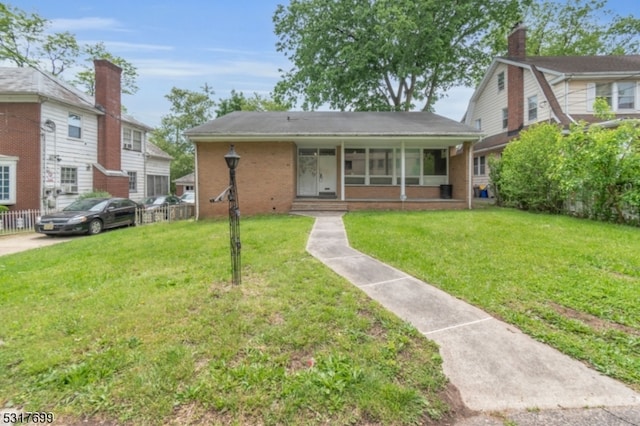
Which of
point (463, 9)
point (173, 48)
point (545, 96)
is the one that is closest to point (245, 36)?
point (173, 48)

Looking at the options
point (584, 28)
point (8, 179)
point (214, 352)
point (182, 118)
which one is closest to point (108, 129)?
point (8, 179)

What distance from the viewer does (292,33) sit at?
22.8 meters

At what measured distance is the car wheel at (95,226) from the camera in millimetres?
11614

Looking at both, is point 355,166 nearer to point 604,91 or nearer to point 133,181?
point 604,91

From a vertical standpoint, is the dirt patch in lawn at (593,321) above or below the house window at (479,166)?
below

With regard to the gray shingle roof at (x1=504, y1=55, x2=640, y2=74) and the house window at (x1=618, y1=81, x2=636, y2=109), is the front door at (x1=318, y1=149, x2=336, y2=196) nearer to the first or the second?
the gray shingle roof at (x1=504, y1=55, x2=640, y2=74)

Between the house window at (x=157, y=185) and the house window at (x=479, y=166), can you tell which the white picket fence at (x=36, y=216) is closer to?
the house window at (x=157, y=185)

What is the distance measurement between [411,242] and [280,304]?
Answer: 3948 millimetres

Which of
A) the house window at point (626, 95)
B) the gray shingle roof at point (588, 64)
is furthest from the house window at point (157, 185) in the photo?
the house window at point (626, 95)

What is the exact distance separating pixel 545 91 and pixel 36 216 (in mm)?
24168

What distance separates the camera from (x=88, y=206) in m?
12.3

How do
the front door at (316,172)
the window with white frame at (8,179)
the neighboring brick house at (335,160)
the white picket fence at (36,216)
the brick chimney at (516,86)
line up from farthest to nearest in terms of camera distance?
the brick chimney at (516,86) < the front door at (316,172) < the window with white frame at (8,179) < the white picket fence at (36,216) < the neighboring brick house at (335,160)

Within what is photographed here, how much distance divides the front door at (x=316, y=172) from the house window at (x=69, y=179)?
38.2 ft

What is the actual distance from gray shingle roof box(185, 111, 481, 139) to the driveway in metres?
5.80
